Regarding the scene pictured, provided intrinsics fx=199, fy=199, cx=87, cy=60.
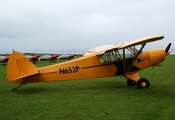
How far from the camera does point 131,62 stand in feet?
31.5

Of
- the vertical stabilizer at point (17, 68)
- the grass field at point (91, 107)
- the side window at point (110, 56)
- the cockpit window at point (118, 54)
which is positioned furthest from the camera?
the side window at point (110, 56)

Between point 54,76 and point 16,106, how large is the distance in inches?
116

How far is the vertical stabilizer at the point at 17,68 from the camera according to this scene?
8984 mm

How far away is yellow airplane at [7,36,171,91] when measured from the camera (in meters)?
9.08

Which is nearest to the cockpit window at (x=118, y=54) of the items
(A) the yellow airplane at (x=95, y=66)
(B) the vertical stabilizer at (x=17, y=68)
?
(A) the yellow airplane at (x=95, y=66)

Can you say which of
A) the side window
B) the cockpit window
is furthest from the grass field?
the side window

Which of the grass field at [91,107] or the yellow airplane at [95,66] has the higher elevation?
the yellow airplane at [95,66]

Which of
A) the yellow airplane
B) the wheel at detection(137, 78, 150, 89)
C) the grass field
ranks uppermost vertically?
the yellow airplane

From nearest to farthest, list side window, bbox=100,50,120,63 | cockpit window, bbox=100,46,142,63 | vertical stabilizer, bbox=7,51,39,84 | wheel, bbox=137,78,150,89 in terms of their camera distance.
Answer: vertical stabilizer, bbox=7,51,39,84
wheel, bbox=137,78,150,89
cockpit window, bbox=100,46,142,63
side window, bbox=100,50,120,63

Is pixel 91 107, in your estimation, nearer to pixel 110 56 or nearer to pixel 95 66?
pixel 95 66

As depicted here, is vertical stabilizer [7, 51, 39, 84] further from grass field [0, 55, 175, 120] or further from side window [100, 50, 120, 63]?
side window [100, 50, 120, 63]

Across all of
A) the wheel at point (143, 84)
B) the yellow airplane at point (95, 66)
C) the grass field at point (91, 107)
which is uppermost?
the yellow airplane at point (95, 66)

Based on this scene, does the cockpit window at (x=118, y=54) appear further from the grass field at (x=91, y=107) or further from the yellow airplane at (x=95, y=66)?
the grass field at (x=91, y=107)

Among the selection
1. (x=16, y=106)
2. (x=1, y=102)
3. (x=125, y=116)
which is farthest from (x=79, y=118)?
(x=1, y=102)
